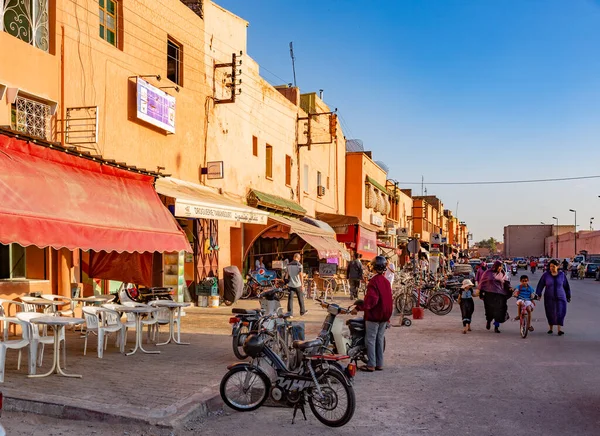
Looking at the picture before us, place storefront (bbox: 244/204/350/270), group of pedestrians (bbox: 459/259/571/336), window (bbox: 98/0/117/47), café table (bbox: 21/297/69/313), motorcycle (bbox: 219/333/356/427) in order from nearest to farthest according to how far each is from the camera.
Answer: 1. motorcycle (bbox: 219/333/356/427)
2. café table (bbox: 21/297/69/313)
3. group of pedestrians (bbox: 459/259/571/336)
4. window (bbox: 98/0/117/47)
5. storefront (bbox: 244/204/350/270)

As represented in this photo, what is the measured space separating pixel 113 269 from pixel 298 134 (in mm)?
17000

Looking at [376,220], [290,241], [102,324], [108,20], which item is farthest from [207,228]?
[376,220]

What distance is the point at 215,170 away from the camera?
60.6 feet

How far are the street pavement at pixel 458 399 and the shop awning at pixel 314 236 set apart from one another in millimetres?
8824

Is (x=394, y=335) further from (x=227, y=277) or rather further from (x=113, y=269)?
(x=227, y=277)

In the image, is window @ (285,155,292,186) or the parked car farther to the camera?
the parked car

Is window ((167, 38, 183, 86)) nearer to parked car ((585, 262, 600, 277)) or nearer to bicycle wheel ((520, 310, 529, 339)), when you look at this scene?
bicycle wheel ((520, 310, 529, 339))

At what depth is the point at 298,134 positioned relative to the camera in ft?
92.2

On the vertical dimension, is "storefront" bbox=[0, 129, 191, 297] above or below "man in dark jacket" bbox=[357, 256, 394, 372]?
above

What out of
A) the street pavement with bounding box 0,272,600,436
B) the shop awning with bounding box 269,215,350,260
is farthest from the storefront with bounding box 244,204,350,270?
the street pavement with bounding box 0,272,600,436

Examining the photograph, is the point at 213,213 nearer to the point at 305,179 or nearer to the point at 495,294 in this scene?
the point at 495,294

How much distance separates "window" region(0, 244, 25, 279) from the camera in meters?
11.6

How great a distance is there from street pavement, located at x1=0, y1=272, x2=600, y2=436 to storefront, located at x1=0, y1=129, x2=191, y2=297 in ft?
8.28

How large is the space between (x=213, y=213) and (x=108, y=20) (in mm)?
5309
